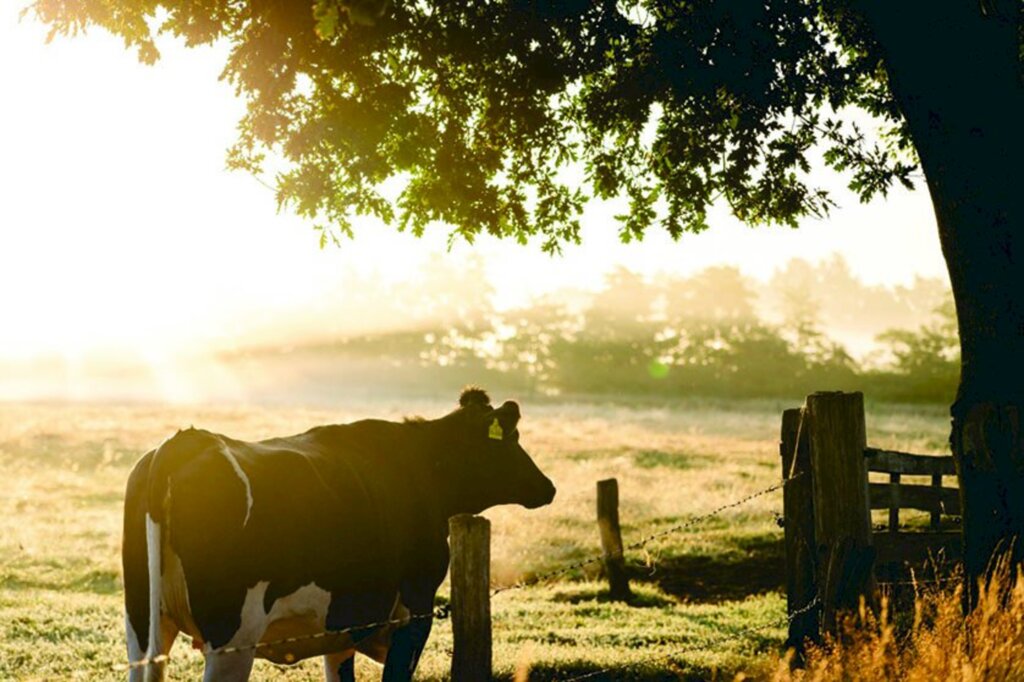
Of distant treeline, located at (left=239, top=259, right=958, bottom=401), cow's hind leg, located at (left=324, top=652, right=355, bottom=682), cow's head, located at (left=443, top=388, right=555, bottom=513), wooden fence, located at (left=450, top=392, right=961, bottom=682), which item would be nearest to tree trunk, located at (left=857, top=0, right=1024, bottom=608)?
wooden fence, located at (left=450, top=392, right=961, bottom=682)

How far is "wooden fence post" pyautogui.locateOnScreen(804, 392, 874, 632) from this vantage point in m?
7.89

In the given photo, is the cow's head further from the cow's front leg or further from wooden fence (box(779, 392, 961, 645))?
wooden fence (box(779, 392, 961, 645))

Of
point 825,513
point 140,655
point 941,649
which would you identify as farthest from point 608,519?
point 140,655

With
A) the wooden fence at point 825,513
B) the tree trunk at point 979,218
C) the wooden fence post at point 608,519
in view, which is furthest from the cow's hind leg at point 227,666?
the wooden fence post at point 608,519

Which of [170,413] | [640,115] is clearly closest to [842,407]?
[640,115]

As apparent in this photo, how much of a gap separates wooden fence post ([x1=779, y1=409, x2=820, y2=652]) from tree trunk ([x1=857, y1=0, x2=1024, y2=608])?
1146mm

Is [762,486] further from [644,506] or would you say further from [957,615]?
[957,615]

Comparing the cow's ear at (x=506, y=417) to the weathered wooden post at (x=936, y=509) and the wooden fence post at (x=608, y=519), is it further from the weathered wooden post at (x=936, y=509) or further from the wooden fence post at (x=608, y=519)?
the wooden fence post at (x=608, y=519)

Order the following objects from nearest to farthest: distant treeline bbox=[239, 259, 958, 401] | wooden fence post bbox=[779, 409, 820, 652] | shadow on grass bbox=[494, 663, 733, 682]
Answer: wooden fence post bbox=[779, 409, 820, 652], shadow on grass bbox=[494, 663, 733, 682], distant treeline bbox=[239, 259, 958, 401]

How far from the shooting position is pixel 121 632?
12.0m

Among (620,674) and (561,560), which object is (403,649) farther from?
(561,560)

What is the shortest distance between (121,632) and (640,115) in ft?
25.8

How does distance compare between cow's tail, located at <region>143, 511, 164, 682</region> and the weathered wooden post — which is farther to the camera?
the weathered wooden post

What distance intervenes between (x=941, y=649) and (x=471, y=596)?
318 centimetres
